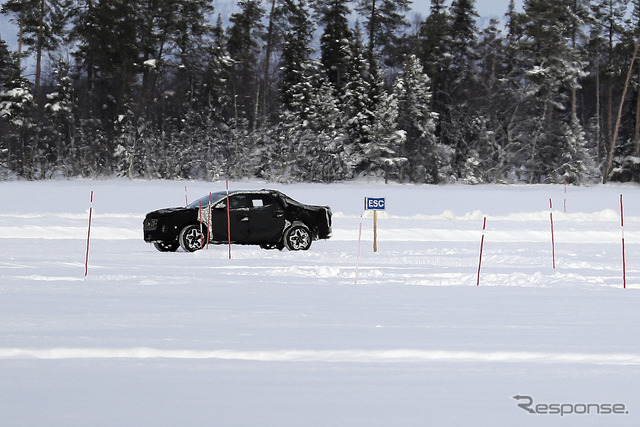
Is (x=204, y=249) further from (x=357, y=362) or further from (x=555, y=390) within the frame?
(x=555, y=390)

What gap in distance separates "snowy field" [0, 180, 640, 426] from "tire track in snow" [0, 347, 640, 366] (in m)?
0.03

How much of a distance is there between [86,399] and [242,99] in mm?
55742

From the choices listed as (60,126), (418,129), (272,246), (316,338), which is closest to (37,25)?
(60,126)

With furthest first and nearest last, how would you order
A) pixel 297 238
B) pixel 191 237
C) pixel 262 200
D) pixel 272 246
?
pixel 272 246
pixel 297 238
pixel 262 200
pixel 191 237

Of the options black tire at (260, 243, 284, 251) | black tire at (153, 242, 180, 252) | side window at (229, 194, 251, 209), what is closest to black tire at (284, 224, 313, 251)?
black tire at (260, 243, 284, 251)

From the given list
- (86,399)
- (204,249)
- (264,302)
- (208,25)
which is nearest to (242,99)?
(208,25)

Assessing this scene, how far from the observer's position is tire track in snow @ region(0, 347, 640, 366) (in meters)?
7.59

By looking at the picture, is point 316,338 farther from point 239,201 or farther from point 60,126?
point 60,126

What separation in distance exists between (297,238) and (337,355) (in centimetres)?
1074

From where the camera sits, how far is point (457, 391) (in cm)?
653

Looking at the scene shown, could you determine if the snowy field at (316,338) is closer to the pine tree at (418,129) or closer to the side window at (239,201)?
the side window at (239,201)
